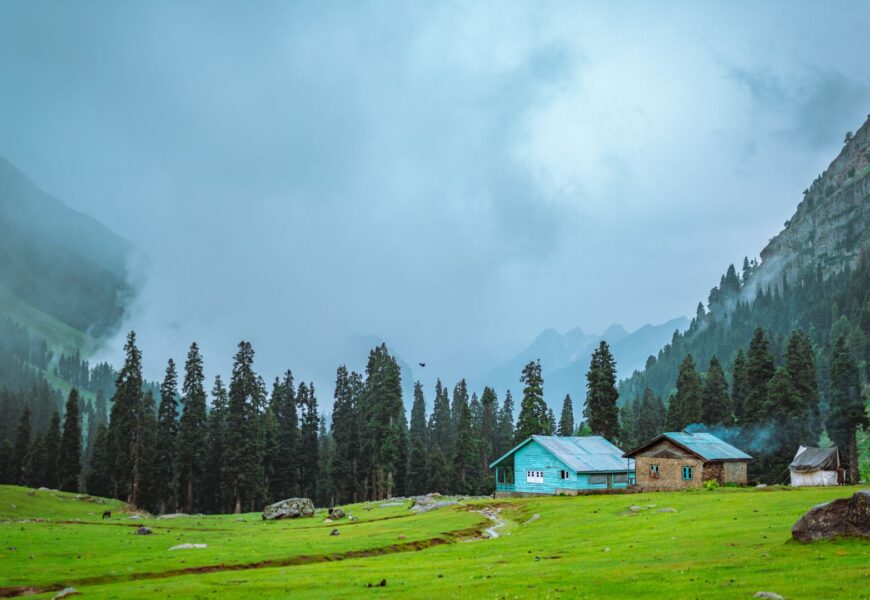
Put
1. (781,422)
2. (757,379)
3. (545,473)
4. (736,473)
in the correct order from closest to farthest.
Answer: (736,473), (545,473), (781,422), (757,379)

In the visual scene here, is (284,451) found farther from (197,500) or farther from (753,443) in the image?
(753,443)

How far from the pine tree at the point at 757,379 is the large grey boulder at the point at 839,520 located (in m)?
84.4

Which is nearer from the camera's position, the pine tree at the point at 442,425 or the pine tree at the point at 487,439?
the pine tree at the point at 487,439

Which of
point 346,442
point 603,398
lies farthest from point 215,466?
point 603,398

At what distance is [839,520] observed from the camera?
2900cm

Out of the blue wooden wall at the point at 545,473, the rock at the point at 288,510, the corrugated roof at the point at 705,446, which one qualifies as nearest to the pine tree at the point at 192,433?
the rock at the point at 288,510

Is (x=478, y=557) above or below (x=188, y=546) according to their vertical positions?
above

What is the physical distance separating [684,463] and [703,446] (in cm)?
427

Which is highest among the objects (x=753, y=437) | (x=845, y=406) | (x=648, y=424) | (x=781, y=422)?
(x=845, y=406)

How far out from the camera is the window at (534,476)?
9581cm

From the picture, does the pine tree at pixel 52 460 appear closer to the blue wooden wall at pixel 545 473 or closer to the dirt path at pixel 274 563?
the blue wooden wall at pixel 545 473

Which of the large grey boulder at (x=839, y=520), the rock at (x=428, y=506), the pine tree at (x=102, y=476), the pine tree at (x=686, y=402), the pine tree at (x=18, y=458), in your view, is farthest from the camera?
the pine tree at (x=18, y=458)

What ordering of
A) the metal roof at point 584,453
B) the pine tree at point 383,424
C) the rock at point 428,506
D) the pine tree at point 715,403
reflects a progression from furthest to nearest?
the pine tree at point 383,424 < the pine tree at point 715,403 < the metal roof at point 584,453 < the rock at point 428,506

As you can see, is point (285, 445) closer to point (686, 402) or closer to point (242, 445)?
point (242, 445)
